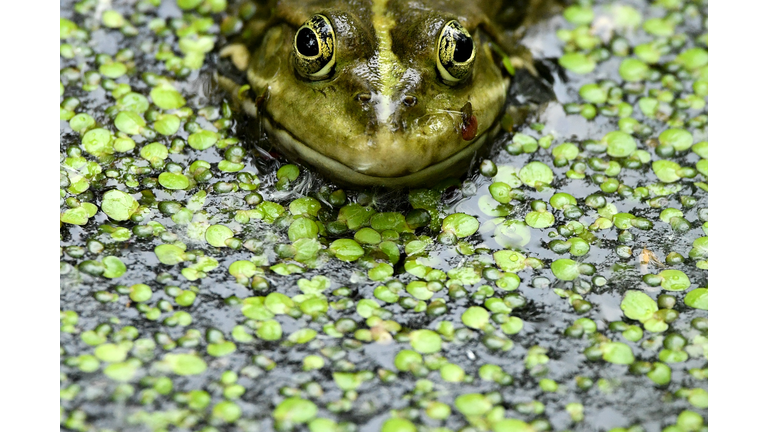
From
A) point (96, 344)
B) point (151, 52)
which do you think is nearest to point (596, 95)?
point (151, 52)

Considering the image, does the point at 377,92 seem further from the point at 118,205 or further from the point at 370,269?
the point at 118,205

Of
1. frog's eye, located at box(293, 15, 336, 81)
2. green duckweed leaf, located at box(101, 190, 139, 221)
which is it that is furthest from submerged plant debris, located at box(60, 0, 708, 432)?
frog's eye, located at box(293, 15, 336, 81)

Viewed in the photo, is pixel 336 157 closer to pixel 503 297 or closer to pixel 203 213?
pixel 203 213

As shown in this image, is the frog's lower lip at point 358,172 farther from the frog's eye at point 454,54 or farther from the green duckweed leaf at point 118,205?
the green duckweed leaf at point 118,205

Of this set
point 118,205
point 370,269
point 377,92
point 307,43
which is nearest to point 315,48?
point 307,43

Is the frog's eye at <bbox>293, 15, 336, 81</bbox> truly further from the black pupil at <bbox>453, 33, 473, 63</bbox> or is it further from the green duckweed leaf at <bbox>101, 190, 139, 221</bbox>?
the green duckweed leaf at <bbox>101, 190, 139, 221</bbox>

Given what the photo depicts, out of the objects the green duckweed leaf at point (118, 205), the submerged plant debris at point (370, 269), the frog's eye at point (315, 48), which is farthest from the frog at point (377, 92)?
A: the green duckweed leaf at point (118, 205)
